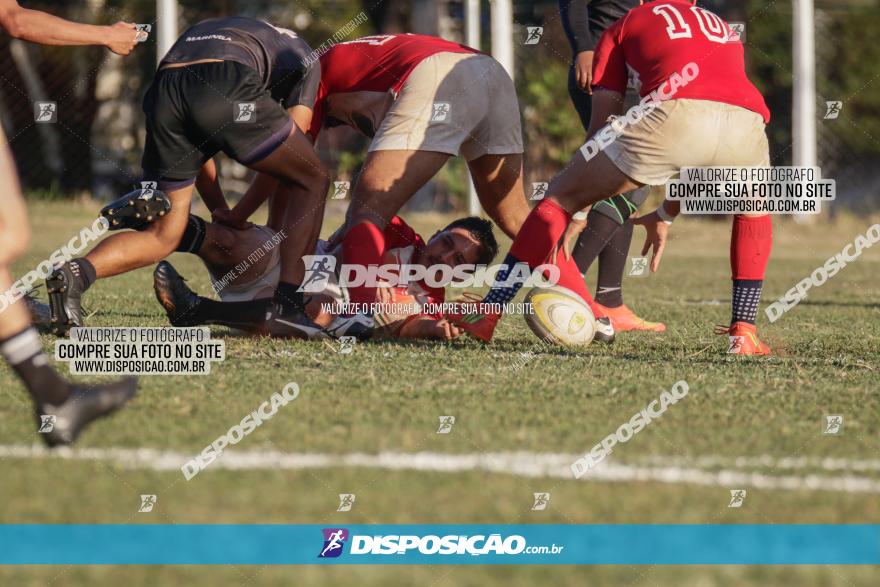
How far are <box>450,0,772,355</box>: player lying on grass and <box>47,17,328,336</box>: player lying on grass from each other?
877 mm

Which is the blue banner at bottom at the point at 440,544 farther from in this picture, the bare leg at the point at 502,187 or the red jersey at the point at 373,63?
the bare leg at the point at 502,187

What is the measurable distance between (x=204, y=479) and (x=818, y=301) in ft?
21.9

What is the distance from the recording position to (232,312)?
6102mm

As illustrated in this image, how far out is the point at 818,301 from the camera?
9.23 meters

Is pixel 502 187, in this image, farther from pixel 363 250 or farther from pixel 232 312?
pixel 232 312

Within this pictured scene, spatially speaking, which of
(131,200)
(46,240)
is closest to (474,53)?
(131,200)

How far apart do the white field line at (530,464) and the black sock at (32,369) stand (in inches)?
6.3

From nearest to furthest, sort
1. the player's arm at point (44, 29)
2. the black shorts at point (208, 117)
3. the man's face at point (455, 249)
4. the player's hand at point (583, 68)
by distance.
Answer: the player's arm at point (44, 29)
the black shorts at point (208, 117)
the man's face at point (455, 249)
the player's hand at point (583, 68)

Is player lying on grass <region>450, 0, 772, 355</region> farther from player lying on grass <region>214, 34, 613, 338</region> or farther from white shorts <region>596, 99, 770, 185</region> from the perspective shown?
player lying on grass <region>214, 34, 613, 338</region>

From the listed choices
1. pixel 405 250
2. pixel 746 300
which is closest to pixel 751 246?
pixel 746 300

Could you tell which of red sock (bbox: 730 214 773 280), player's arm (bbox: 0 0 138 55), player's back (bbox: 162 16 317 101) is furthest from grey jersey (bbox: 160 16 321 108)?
red sock (bbox: 730 214 773 280)

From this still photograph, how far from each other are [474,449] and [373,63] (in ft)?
9.77

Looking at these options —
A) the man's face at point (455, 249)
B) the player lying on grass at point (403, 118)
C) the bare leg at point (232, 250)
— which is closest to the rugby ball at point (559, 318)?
the player lying on grass at point (403, 118)

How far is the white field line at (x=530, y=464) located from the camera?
358 cm
